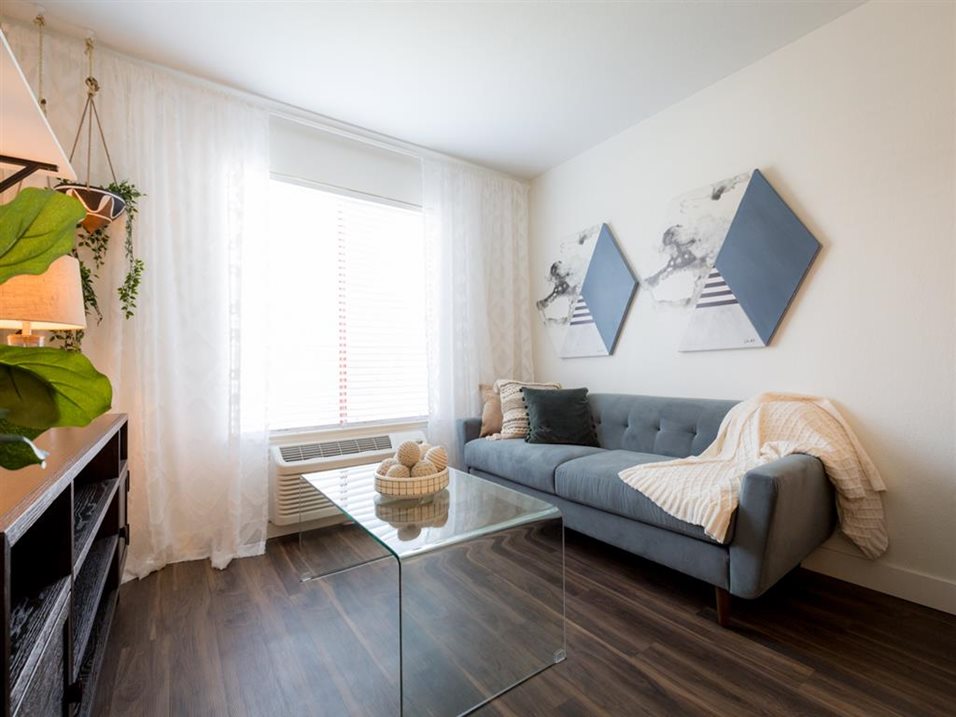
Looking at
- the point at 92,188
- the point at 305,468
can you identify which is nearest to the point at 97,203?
the point at 92,188

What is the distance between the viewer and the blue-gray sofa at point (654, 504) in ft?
5.22

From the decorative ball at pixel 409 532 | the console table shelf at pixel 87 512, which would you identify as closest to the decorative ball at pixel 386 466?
the decorative ball at pixel 409 532

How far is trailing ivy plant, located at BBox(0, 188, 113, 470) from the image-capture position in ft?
1.32

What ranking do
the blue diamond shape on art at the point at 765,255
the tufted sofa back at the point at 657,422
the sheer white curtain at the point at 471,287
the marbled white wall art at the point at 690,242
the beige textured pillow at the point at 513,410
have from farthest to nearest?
the sheer white curtain at the point at 471,287 → the beige textured pillow at the point at 513,410 → the marbled white wall art at the point at 690,242 → the tufted sofa back at the point at 657,422 → the blue diamond shape on art at the point at 765,255

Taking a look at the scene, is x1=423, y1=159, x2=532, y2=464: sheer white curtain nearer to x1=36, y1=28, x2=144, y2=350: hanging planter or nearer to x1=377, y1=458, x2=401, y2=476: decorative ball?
x1=377, y1=458, x2=401, y2=476: decorative ball

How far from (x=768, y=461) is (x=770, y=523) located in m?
0.42

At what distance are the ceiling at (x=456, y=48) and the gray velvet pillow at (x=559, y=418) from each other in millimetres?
1861

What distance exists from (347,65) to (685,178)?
2.08 metres

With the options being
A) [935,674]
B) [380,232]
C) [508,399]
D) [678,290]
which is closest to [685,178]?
[678,290]

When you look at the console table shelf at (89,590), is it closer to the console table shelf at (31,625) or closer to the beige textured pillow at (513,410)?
the console table shelf at (31,625)

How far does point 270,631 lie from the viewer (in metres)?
1.73

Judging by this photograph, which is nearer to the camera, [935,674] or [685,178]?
[935,674]

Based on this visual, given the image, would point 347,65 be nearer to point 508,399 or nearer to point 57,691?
point 508,399

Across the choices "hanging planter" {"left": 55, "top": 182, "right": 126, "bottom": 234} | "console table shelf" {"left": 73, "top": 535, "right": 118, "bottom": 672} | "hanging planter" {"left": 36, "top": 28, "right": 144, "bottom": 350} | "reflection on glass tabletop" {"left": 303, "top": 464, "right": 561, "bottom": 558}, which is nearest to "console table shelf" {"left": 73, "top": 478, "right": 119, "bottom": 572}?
"console table shelf" {"left": 73, "top": 535, "right": 118, "bottom": 672}
